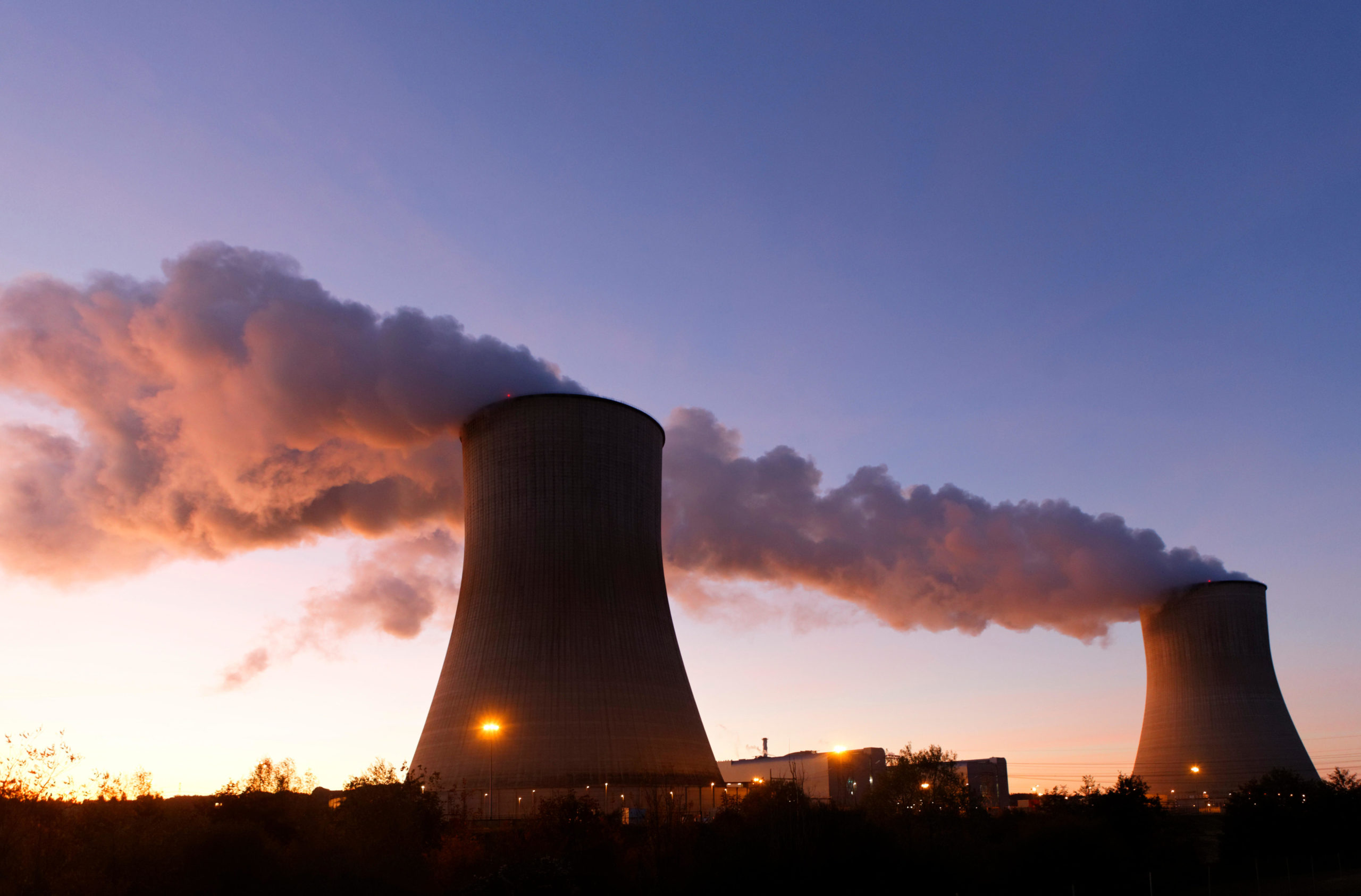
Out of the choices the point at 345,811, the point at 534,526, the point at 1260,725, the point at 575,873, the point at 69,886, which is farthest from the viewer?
the point at 1260,725

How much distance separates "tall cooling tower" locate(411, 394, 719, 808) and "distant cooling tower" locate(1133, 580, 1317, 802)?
778 inches

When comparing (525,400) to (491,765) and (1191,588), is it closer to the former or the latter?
(491,765)

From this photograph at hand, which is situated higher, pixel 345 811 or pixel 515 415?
pixel 515 415

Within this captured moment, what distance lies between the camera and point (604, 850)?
17.9 m

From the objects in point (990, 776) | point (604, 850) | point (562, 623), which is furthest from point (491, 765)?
point (990, 776)

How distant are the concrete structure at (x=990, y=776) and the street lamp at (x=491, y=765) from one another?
112 ft

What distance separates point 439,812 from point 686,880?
207 inches

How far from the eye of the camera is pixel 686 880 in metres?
16.9

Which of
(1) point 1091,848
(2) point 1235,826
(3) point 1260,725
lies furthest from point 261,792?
(3) point 1260,725

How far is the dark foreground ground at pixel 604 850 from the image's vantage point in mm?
13008

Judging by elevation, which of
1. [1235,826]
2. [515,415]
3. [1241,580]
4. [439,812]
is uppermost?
[515,415]

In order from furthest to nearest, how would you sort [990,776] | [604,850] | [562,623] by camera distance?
[990,776] < [562,623] < [604,850]

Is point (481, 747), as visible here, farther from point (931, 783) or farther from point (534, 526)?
point (931, 783)

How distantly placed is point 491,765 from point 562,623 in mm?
3152
